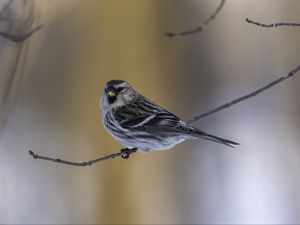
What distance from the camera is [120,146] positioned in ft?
9.32

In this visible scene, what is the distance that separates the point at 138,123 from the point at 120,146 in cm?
114

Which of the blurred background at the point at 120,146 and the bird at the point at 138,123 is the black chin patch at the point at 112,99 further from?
the blurred background at the point at 120,146

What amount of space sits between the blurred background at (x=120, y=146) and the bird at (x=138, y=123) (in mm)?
901

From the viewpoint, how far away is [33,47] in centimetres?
304

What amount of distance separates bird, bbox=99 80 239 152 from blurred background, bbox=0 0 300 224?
0.90m

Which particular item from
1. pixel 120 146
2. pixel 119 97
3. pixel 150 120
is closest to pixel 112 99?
pixel 119 97

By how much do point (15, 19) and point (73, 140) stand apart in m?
1.47

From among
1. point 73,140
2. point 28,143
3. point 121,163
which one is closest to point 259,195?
point 121,163

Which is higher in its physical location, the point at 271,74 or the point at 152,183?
the point at 271,74

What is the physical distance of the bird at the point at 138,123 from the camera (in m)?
1.58

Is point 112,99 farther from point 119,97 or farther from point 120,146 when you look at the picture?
point 120,146

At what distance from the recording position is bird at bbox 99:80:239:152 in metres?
1.58

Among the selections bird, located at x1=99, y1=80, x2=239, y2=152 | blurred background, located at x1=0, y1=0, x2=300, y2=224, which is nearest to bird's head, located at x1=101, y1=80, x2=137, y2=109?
bird, located at x1=99, y1=80, x2=239, y2=152

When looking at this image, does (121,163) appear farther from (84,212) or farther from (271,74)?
(271,74)
